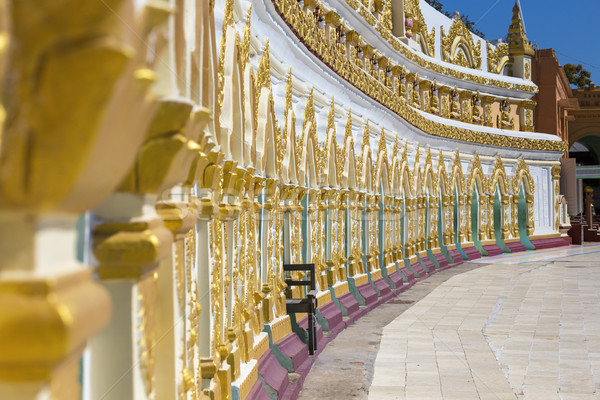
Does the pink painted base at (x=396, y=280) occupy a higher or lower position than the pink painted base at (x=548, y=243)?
→ lower

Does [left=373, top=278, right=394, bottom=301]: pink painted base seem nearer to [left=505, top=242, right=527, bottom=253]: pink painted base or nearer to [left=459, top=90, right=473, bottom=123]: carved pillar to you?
[left=505, top=242, right=527, bottom=253]: pink painted base

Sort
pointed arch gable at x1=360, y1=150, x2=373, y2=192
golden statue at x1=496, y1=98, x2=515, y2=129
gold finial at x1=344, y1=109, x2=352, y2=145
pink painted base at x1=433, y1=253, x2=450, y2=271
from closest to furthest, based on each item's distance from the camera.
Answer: gold finial at x1=344, y1=109, x2=352, y2=145
pointed arch gable at x1=360, y1=150, x2=373, y2=192
pink painted base at x1=433, y1=253, x2=450, y2=271
golden statue at x1=496, y1=98, x2=515, y2=129

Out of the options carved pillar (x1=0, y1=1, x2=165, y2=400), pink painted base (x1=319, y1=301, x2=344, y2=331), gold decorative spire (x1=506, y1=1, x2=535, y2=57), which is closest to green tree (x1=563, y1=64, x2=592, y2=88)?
gold decorative spire (x1=506, y1=1, x2=535, y2=57)

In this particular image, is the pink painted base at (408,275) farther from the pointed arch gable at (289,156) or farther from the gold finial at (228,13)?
the gold finial at (228,13)

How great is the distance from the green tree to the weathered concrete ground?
3384 centimetres

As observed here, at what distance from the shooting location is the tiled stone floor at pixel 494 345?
509cm

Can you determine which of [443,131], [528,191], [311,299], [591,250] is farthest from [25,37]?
[591,250]

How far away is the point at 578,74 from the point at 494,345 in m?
36.5

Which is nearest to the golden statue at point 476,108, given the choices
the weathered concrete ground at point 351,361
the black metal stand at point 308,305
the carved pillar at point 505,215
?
the carved pillar at point 505,215

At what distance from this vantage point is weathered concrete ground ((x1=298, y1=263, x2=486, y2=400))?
5.02 meters

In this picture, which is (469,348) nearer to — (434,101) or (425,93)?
(425,93)

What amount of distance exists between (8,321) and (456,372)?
5.23m

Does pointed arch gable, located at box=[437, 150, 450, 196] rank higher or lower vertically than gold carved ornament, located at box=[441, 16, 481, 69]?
lower

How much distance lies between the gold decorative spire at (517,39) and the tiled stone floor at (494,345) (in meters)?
12.3
